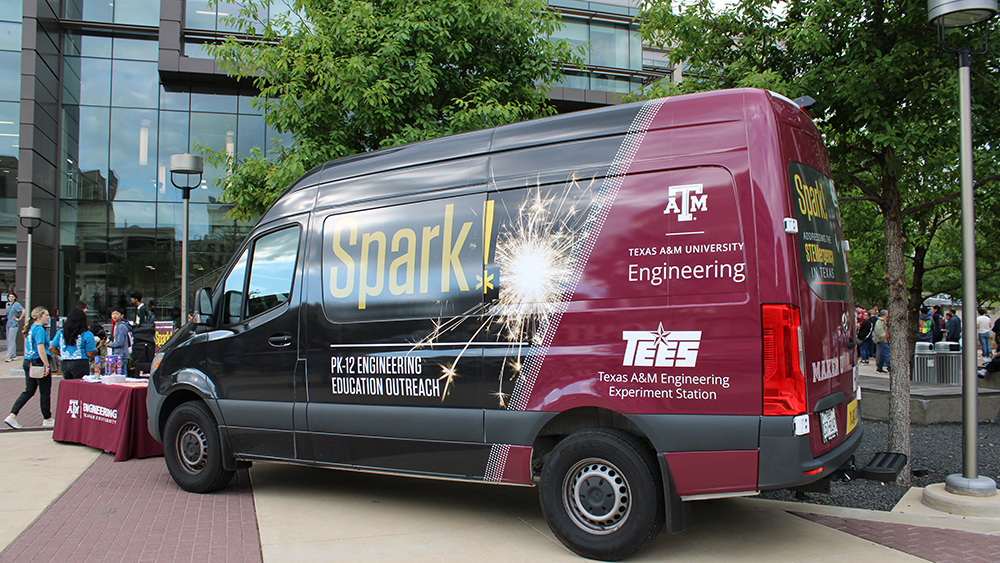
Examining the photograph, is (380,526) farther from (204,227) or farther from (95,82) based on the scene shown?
(95,82)

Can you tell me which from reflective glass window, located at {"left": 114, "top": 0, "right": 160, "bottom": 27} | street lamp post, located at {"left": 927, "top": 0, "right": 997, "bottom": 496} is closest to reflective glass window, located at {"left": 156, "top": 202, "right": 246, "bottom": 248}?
reflective glass window, located at {"left": 114, "top": 0, "right": 160, "bottom": 27}

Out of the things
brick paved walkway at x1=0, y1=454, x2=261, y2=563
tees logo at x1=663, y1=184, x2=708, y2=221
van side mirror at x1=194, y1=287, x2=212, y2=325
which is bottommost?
brick paved walkway at x1=0, y1=454, x2=261, y2=563

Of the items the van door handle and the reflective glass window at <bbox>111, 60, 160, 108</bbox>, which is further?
the reflective glass window at <bbox>111, 60, 160, 108</bbox>

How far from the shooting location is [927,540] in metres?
4.58

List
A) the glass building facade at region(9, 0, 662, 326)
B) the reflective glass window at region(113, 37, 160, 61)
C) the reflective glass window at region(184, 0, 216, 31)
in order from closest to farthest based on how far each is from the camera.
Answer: the reflective glass window at region(184, 0, 216, 31) < the glass building facade at region(9, 0, 662, 326) < the reflective glass window at region(113, 37, 160, 61)

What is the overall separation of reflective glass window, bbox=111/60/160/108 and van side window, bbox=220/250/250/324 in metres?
20.5

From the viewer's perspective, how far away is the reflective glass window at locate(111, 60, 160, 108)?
77.7 ft

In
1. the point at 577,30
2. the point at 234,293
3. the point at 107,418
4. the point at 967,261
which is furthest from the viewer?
the point at 577,30

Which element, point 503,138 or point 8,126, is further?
point 8,126

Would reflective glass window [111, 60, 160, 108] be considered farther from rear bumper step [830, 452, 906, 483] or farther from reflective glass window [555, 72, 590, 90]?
rear bumper step [830, 452, 906, 483]

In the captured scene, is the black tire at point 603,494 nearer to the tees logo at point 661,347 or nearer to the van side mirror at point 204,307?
the tees logo at point 661,347

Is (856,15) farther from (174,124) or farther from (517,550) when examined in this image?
(174,124)

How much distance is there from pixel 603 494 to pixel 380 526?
181 cm

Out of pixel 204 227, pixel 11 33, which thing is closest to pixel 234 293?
pixel 204 227
